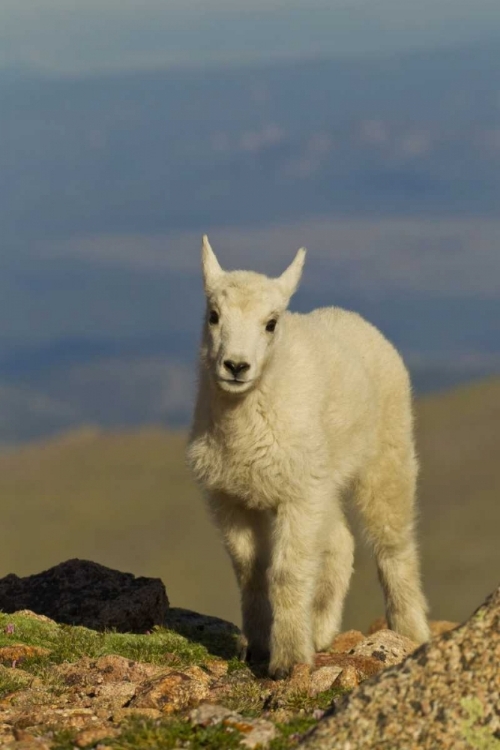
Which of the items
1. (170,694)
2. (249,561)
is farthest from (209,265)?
(170,694)

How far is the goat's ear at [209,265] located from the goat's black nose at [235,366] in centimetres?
117

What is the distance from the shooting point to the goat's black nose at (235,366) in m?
10.2

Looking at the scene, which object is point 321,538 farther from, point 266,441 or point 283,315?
point 283,315

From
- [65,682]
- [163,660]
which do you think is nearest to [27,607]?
[163,660]

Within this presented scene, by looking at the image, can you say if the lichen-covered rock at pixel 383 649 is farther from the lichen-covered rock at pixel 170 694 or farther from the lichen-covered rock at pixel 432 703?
the lichen-covered rock at pixel 432 703

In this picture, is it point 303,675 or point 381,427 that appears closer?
point 303,675

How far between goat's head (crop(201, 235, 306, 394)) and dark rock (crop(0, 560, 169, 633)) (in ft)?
13.8

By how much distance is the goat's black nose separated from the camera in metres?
10.2

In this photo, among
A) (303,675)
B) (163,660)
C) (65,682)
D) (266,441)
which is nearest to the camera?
(303,675)

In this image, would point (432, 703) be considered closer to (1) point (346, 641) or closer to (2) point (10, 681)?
(2) point (10, 681)

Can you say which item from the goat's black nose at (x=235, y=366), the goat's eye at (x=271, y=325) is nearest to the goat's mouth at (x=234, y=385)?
the goat's black nose at (x=235, y=366)

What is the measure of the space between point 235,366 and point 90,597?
18.0ft

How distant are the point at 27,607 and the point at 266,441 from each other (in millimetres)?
5224

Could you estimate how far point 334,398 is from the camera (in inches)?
479
